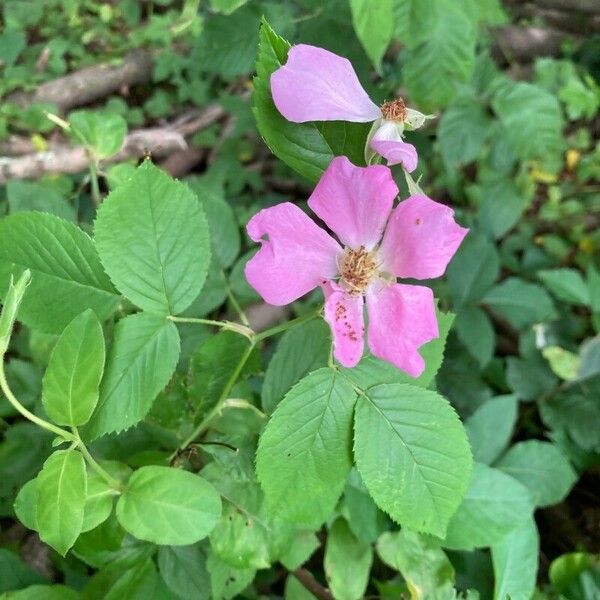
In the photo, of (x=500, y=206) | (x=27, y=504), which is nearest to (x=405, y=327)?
(x=27, y=504)

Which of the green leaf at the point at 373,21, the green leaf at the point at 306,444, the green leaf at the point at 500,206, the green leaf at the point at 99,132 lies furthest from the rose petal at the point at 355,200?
the green leaf at the point at 500,206

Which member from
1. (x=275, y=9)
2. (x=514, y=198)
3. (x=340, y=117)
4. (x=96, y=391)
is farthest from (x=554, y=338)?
(x=96, y=391)

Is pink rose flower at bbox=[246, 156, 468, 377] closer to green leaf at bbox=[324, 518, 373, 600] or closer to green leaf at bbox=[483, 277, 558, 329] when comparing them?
green leaf at bbox=[324, 518, 373, 600]

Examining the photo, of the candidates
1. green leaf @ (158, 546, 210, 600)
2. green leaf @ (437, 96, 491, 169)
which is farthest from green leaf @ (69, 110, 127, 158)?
green leaf @ (437, 96, 491, 169)

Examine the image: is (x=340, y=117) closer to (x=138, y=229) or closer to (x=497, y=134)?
(x=138, y=229)

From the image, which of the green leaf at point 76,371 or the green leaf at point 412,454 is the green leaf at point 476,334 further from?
the green leaf at point 76,371

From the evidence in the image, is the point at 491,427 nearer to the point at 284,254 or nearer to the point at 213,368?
the point at 213,368

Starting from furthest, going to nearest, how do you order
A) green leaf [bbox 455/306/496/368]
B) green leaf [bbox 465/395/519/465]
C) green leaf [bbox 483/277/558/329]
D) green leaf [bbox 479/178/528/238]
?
1. green leaf [bbox 479/178/528/238]
2. green leaf [bbox 483/277/558/329]
3. green leaf [bbox 455/306/496/368]
4. green leaf [bbox 465/395/519/465]
